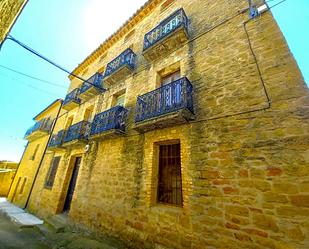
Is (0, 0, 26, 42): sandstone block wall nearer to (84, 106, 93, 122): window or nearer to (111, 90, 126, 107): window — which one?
(111, 90, 126, 107): window

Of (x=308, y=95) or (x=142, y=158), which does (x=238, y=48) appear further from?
(x=142, y=158)

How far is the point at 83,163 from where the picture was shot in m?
7.39

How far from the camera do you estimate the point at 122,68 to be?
741 centimetres

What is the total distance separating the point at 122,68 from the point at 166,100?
365cm

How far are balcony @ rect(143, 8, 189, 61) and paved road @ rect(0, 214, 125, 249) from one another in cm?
684

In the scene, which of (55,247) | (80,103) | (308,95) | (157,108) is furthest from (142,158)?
(80,103)

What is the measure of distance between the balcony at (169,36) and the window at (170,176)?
389cm

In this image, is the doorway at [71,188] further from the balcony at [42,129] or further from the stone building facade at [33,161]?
the balcony at [42,129]

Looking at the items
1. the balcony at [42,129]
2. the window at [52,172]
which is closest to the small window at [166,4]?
the window at [52,172]

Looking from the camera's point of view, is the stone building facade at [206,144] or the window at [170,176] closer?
the stone building facade at [206,144]

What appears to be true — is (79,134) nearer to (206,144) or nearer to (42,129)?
(206,144)

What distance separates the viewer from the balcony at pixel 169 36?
5625mm

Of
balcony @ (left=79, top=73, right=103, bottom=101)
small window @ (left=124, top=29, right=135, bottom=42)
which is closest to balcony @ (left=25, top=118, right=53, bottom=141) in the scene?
balcony @ (left=79, top=73, right=103, bottom=101)

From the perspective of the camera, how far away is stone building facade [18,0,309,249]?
2836 millimetres
